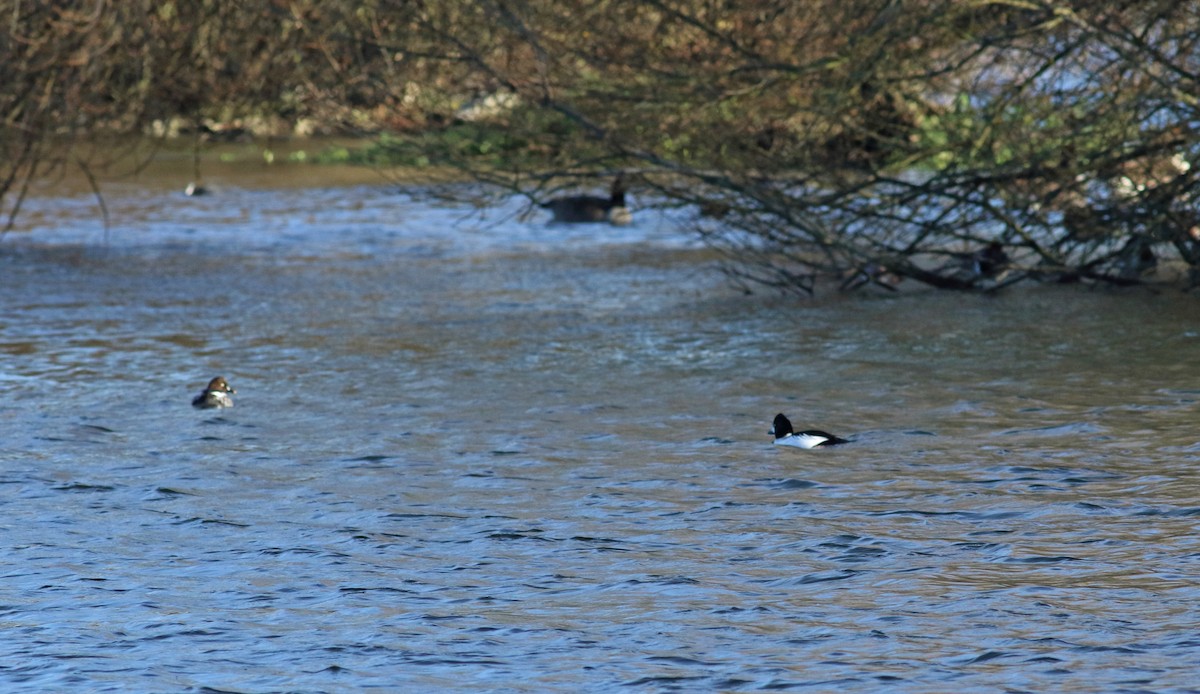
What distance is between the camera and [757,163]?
561 inches

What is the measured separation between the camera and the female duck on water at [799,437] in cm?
880

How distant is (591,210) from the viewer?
2277cm

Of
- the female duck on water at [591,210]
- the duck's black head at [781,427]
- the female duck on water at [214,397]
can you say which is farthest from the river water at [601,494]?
the female duck on water at [591,210]

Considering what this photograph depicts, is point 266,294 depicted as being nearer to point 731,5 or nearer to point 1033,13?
point 731,5

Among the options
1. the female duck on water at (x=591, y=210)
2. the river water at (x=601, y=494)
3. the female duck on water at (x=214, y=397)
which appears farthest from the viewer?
the female duck on water at (x=591, y=210)

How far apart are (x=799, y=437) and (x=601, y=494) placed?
1.33m

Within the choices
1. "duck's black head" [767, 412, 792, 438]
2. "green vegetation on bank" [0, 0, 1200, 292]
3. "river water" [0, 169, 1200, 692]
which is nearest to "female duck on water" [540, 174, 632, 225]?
"green vegetation on bank" [0, 0, 1200, 292]

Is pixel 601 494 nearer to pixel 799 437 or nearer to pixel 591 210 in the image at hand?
pixel 799 437

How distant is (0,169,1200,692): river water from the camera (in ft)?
18.7

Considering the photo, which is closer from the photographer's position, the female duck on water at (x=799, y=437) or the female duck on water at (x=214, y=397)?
the female duck on water at (x=799, y=437)

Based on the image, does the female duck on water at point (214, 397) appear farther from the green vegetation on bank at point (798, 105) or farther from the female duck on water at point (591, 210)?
the female duck on water at point (591, 210)

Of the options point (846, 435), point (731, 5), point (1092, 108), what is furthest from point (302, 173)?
point (846, 435)

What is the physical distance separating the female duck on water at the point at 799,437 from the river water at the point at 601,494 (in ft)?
0.47

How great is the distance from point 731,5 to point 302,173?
59.6 ft
